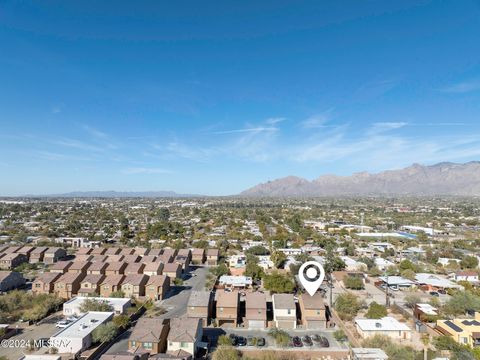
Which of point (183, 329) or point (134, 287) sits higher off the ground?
point (183, 329)

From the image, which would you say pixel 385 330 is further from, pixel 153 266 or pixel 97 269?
pixel 97 269

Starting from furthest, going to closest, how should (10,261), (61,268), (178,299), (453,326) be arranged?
(10,261) < (61,268) < (178,299) < (453,326)

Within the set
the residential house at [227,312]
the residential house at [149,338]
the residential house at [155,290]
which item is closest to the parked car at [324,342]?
the residential house at [227,312]

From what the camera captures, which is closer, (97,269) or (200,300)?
(200,300)

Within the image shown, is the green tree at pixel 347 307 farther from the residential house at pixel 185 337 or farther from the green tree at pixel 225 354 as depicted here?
the residential house at pixel 185 337

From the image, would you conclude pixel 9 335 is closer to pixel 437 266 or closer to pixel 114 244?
pixel 114 244

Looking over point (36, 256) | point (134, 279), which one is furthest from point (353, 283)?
point (36, 256)

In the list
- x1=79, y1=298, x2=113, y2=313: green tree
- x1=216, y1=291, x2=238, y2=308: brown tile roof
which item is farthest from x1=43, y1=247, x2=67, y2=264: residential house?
x1=216, y1=291, x2=238, y2=308: brown tile roof

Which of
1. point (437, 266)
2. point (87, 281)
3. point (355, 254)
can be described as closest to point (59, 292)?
point (87, 281)
